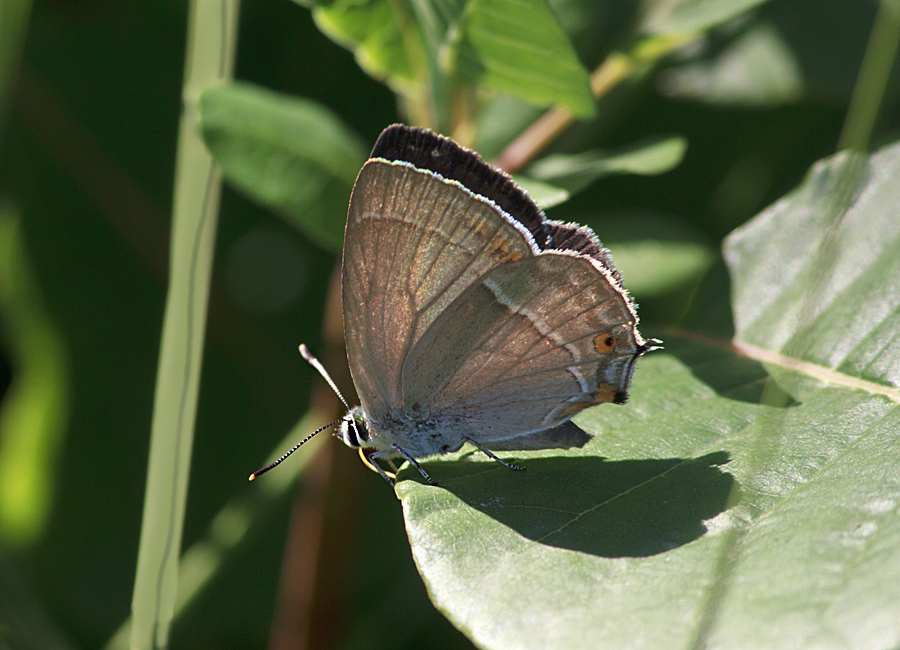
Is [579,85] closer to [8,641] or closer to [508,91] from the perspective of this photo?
[508,91]

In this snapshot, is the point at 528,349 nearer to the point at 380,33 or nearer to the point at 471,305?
the point at 471,305

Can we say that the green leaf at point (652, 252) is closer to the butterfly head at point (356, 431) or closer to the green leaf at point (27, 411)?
the butterfly head at point (356, 431)

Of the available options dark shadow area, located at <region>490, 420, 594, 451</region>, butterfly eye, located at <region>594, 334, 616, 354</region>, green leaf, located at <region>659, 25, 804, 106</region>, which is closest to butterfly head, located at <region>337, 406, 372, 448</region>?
dark shadow area, located at <region>490, 420, 594, 451</region>

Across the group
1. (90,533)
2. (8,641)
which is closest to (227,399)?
(90,533)

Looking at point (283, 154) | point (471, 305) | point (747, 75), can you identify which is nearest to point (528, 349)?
point (471, 305)

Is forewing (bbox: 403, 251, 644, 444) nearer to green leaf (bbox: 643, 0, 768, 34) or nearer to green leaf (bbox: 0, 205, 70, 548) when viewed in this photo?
green leaf (bbox: 643, 0, 768, 34)
